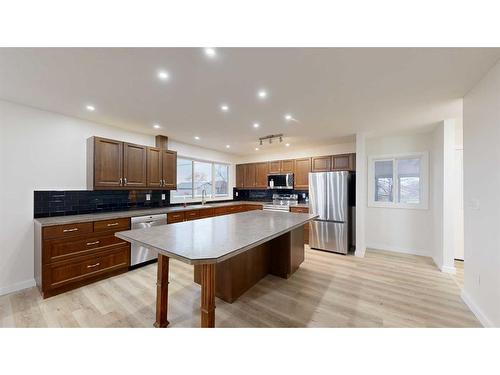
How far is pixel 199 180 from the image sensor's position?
5344mm

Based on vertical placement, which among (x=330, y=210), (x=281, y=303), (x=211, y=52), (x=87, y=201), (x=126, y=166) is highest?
(x=211, y=52)

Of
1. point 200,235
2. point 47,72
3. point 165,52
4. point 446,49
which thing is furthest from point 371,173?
point 47,72

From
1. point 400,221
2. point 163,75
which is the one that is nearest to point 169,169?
point 163,75

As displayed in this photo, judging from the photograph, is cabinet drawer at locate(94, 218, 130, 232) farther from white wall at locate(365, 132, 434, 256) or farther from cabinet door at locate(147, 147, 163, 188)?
white wall at locate(365, 132, 434, 256)

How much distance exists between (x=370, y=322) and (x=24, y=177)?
4.43m

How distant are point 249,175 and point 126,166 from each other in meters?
3.32

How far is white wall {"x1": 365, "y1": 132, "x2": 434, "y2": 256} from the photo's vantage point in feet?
12.7

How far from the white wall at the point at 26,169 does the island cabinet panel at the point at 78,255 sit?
267 mm

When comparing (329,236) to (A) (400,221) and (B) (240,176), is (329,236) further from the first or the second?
(B) (240,176)

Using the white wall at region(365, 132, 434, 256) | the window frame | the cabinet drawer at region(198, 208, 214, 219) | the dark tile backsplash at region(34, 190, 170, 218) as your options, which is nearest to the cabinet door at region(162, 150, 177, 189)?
A: the dark tile backsplash at region(34, 190, 170, 218)

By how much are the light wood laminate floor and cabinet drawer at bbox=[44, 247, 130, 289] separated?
5.9 inches

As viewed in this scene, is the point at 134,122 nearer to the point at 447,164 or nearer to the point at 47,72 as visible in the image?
the point at 47,72

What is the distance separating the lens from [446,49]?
5.03 ft

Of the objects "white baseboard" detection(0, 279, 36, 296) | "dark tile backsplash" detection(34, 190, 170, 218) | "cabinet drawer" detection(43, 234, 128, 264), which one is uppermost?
"dark tile backsplash" detection(34, 190, 170, 218)
